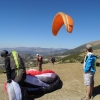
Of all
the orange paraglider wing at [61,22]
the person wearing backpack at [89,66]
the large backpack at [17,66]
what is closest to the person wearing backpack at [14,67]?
the large backpack at [17,66]

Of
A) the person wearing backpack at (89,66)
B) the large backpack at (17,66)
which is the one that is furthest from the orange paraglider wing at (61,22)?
the large backpack at (17,66)

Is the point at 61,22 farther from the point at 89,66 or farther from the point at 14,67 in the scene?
the point at 14,67

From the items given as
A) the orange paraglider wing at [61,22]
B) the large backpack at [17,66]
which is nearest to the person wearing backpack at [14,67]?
the large backpack at [17,66]

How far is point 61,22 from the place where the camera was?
→ 15.6 m

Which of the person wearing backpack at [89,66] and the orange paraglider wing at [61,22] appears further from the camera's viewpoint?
the orange paraglider wing at [61,22]

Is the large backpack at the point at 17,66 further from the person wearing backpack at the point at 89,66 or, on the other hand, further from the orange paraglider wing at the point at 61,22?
the orange paraglider wing at the point at 61,22

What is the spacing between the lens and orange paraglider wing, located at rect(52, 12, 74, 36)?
11.9m

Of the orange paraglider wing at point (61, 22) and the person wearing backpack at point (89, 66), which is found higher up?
the orange paraglider wing at point (61, 22)

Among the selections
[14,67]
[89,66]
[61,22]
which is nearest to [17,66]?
[14,67]

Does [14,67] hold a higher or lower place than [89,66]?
lower

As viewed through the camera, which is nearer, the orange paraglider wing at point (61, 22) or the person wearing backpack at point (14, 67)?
the person wearing backpack at point (14, 67)

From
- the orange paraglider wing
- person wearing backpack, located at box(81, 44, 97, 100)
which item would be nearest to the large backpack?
person wearing backpack, located at box(81, 44, 97, 100)

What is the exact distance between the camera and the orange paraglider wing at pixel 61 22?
38.9 feet

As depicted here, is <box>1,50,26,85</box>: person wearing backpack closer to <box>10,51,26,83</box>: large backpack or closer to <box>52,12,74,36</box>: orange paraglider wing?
<box>10,51,26,83</box>: large backpack
